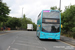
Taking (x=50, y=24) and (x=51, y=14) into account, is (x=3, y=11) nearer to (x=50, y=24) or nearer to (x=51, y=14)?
(x=51, y=14)

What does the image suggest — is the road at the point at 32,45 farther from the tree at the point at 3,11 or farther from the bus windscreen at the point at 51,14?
the tree at the point at 3,11

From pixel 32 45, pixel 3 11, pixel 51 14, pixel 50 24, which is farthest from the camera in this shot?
pixel 3 11

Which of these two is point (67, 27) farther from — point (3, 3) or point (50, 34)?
point (3, 3)

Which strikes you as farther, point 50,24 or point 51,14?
point 51,14

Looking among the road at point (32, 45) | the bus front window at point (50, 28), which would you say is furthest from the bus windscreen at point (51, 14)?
the road at point (32, 45)

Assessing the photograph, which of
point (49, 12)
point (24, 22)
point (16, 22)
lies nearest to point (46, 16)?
point (49, 12)

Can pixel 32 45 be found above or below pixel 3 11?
below

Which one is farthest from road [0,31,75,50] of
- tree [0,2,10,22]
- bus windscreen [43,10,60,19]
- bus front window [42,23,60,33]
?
tree [0,2,10,22]

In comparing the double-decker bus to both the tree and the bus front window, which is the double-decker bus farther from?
the tree

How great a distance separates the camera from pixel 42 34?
16.4m

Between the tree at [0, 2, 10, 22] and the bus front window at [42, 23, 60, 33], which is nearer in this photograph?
the bus front window at [42, 23, 60, 33]

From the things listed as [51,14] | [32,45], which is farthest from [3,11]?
[32,45]

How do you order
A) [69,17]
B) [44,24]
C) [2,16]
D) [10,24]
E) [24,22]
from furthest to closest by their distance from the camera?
1. [24,22]
2. [10,24]
3. [2,16]
4. [69,17]
5. [44,24]

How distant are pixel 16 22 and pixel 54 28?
58995mm
